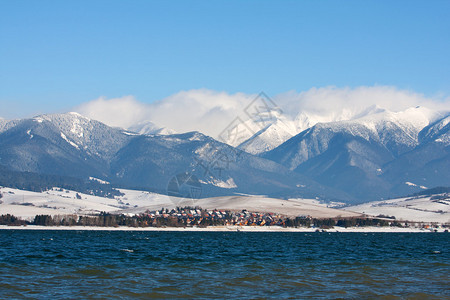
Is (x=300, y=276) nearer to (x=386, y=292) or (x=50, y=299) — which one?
(x=386, y=292)

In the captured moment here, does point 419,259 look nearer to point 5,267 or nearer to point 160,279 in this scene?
point 160,279

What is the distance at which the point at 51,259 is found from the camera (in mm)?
84188

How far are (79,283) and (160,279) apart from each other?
877cm

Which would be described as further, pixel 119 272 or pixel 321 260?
pixel 321 260

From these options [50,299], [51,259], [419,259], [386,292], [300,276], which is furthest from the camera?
[419,259]

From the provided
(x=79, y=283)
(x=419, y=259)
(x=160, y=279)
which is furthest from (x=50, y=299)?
(x=419, y=259)

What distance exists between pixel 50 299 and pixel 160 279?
15761 millimetres

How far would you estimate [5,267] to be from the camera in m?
71.7

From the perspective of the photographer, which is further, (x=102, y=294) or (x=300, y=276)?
(x=300, y=276)

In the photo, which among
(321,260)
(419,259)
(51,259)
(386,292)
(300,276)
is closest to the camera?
(386,292)

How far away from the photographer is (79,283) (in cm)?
6012

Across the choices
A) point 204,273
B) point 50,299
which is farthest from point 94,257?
point 50,299

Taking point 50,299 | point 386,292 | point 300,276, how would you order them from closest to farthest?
1. point 50,299
2. point 386,292
3. point 300,276

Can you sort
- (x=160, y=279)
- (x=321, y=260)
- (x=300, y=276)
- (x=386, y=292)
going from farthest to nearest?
(x=321, y=260), (x=300, y=276), (x=160, y=279), (x=386, y=292)
